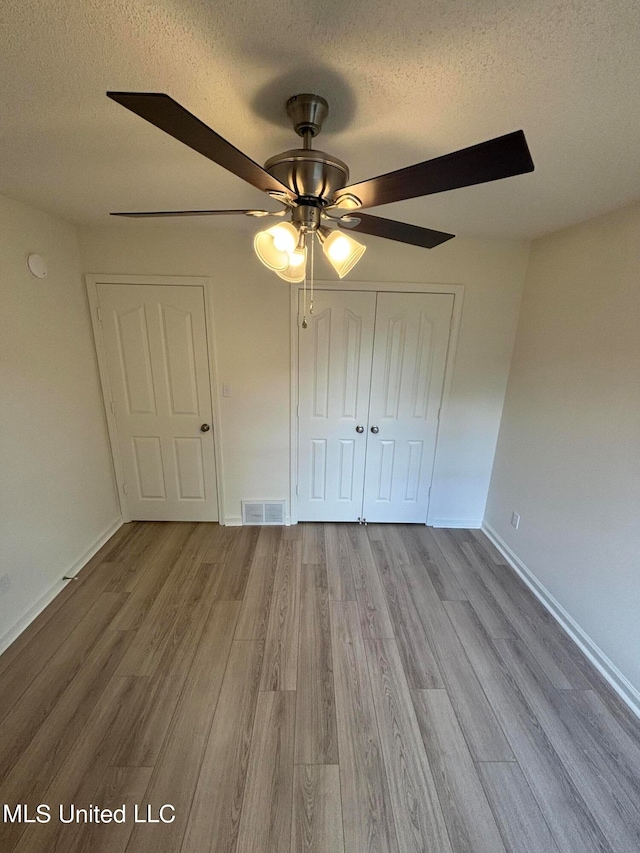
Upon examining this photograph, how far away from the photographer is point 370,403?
2863 mm

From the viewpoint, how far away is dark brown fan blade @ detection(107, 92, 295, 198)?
25.3 inches

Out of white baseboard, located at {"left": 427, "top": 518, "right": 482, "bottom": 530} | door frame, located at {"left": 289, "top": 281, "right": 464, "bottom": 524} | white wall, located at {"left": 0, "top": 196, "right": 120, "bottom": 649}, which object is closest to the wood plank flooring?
white wall, located at {"left": 0, "top": 196, "right": 120, "bottom": 649}

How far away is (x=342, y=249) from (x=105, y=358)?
227cm

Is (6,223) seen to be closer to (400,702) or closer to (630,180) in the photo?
(630,180)

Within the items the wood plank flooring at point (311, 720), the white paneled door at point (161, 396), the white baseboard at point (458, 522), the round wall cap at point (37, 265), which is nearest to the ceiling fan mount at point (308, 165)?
the white paneled door at point (161, 396)

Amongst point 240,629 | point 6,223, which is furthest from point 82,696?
point 6,223

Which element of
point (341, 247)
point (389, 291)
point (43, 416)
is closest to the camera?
point (341, 247)

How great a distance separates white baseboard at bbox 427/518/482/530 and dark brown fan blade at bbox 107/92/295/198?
2.89 metres

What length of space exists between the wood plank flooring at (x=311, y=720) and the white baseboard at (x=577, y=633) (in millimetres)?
57

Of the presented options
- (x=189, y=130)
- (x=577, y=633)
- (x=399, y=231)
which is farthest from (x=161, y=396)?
(x=577, y=633)

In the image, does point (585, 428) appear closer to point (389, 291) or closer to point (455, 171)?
point (389, 291)

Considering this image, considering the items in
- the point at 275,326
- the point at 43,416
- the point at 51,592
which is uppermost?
the point at 275,326

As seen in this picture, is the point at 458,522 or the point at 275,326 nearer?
the point at 275,326

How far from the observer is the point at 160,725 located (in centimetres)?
156
